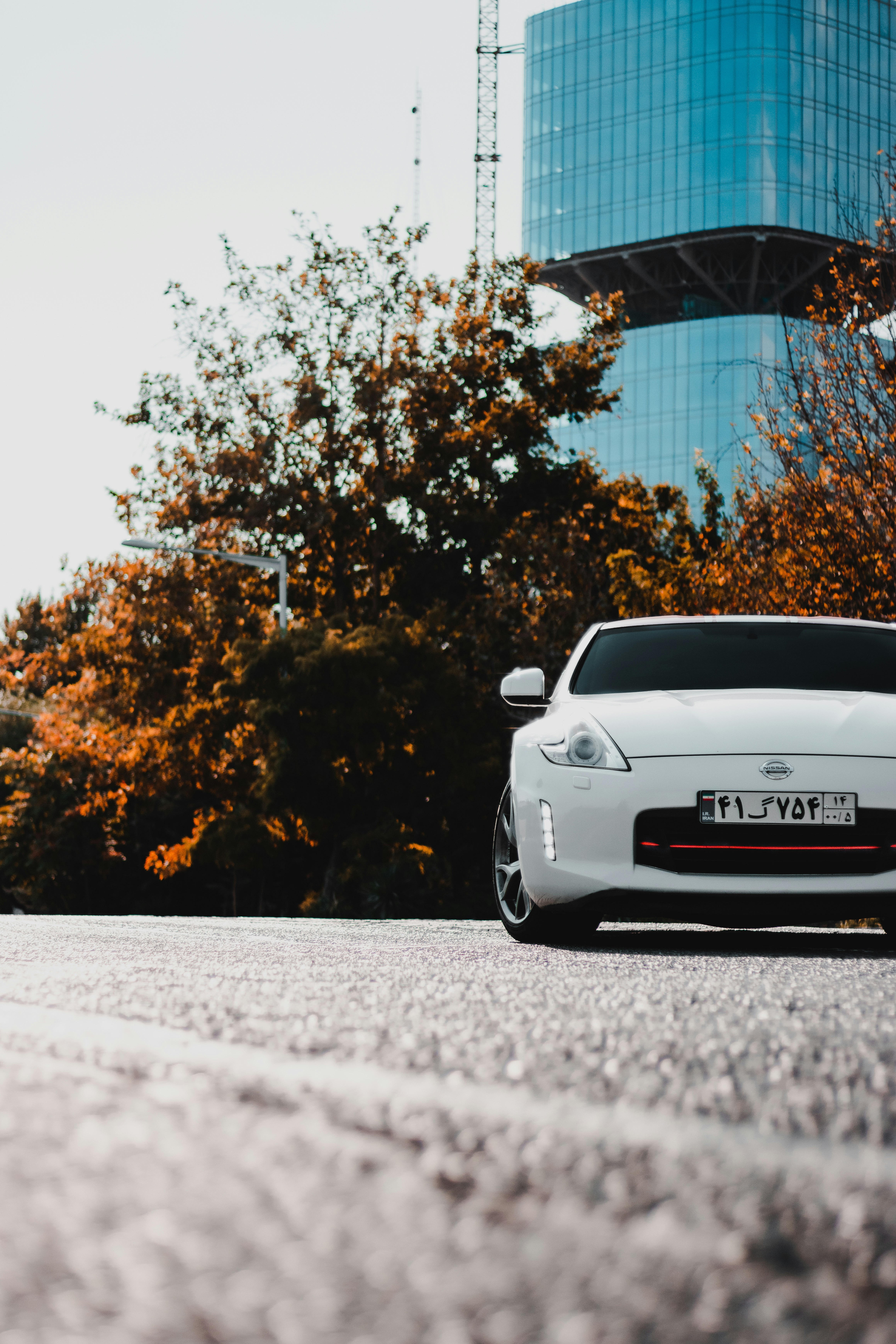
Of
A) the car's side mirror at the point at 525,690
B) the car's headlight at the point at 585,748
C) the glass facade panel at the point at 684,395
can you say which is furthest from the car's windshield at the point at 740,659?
the glass facade panel at the point at 684,395

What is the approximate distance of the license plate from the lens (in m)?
5.79

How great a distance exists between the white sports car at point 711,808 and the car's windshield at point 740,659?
0.28 metres

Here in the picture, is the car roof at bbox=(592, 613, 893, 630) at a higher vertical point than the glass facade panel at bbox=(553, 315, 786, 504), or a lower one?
lower

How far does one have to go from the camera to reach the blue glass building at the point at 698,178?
114 meters

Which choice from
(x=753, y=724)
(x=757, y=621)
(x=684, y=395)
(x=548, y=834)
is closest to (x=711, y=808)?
(x=753, y=724)

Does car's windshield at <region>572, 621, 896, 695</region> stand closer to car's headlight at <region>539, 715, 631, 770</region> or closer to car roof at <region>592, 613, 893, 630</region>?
car roof at <region>592, 613, 893, 630</region>

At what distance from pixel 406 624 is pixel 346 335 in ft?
26.4

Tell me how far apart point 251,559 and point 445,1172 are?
2706 cm

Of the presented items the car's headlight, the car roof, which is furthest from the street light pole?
the car's headlight

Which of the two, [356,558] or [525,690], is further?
→ [356,558]

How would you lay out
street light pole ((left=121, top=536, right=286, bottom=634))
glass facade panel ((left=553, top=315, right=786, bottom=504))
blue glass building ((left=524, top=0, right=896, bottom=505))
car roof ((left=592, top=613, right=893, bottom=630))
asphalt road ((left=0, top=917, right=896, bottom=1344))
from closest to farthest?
asphalt road ((left=0, top=917, right=896, bottom=1344)), car roof ((left=592, top=613, right=893, bottom=630)), street light pole ((left=121, top=536, right=286, bottom=634)), glass facade panel ((left=553, top=315, right=786, bottom=504)), blue glass building ((left=524, top=0, right=896, bottom=505))

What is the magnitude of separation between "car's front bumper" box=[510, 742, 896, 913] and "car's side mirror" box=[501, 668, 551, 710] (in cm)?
114

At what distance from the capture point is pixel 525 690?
710 cm

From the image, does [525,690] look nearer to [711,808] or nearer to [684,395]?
[711,808]
